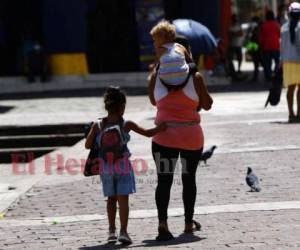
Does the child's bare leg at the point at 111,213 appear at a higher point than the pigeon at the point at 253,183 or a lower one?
higher

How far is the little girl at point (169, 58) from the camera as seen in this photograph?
8289 millimetres

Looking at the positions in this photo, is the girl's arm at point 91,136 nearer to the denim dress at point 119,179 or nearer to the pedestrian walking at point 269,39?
the denim dress at point 119,179

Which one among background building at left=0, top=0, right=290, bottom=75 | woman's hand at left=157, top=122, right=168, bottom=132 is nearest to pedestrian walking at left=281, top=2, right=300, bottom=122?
woman's hand at left=157, top=122, right=168, bottom=132

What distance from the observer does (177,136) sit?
8.27 meters

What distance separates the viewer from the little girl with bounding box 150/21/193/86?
8.29m

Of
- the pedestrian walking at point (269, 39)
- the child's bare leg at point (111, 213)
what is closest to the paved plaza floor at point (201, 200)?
the child's bare leg at point (111, 213)

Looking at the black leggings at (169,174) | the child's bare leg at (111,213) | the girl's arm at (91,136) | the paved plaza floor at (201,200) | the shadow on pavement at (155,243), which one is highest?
the girl's arm at (91,136)

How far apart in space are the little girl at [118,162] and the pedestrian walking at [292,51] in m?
7.86

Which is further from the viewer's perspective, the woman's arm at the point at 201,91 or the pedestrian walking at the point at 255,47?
the pedestrian walking at the point at 255,47

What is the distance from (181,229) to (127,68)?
64.3ft

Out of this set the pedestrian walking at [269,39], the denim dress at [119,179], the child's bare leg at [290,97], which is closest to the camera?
the denim dress at [119,179]

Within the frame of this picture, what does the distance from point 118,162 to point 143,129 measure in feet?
1.12

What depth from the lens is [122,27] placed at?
28047 mm

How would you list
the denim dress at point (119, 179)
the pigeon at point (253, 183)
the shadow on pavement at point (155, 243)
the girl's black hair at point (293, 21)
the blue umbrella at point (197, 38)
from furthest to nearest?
the blue umbrella at point (197, 38) < the girl's black hair at point (293, 21) < the pigeon at point (253, 183) < the denim dress at point (119, 179) < the shadow on pavement at point (155, 243)
